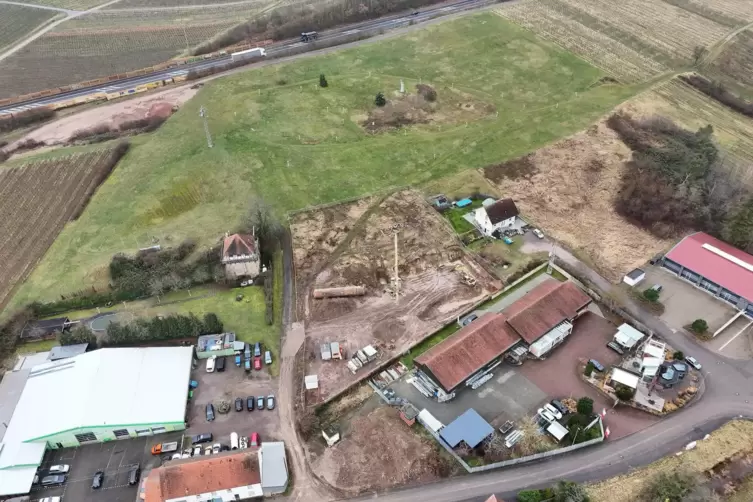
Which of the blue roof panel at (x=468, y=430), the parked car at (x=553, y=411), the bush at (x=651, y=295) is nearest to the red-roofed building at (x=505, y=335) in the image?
the blue roof panel at (x=468, y=430)

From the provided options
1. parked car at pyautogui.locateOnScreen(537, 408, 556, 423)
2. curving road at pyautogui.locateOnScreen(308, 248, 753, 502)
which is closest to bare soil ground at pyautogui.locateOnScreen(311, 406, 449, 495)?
curving road at pyautogui.locateOnScreen(308, 248, 753, 502)

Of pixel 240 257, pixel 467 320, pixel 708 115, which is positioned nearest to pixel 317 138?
pixel 240 257

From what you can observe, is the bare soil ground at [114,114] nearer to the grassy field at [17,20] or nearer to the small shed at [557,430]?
the grassy field at [17,20]

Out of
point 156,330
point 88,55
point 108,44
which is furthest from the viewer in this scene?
point 108,44

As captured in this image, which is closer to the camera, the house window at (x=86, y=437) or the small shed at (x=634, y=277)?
the house window at (x=86, y=437)

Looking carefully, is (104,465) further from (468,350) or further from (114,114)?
(114,114)
